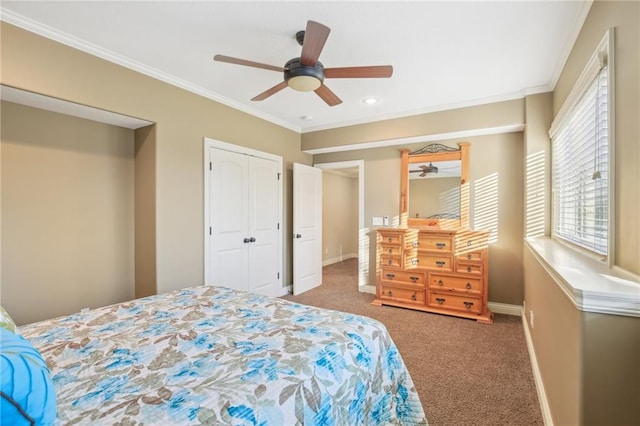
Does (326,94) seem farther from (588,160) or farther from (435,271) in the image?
(435,271)

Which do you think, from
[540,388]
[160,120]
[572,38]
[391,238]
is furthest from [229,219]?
[572,38]

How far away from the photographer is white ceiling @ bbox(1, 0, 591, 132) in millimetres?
1914


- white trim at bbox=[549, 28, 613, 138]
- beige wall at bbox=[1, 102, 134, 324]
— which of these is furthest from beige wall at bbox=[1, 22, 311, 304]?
white trim at bbox=[549, 28, 613, 138]

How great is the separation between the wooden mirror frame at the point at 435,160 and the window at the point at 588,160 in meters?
1.20

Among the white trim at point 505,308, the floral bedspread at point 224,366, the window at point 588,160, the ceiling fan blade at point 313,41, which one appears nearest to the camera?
the floral bedspread at point 224,366

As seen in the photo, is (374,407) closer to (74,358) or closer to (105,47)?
(74,358)

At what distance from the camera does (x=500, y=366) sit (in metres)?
2.41

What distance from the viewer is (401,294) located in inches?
153

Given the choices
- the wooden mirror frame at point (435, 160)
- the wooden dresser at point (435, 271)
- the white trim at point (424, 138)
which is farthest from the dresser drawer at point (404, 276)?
the white trim at point (424, 138)

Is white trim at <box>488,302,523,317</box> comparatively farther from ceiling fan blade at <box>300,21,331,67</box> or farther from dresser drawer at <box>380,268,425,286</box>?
ceiling fan blade at <box>300,21,331,67</box>

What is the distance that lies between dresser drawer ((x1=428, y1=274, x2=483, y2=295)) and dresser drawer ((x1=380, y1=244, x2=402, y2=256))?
495 mm

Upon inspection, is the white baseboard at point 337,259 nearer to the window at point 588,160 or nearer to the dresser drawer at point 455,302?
the dresser drawer at point 455,302

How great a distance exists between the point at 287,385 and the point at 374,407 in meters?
0.61

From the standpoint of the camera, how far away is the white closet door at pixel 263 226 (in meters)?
3.91
